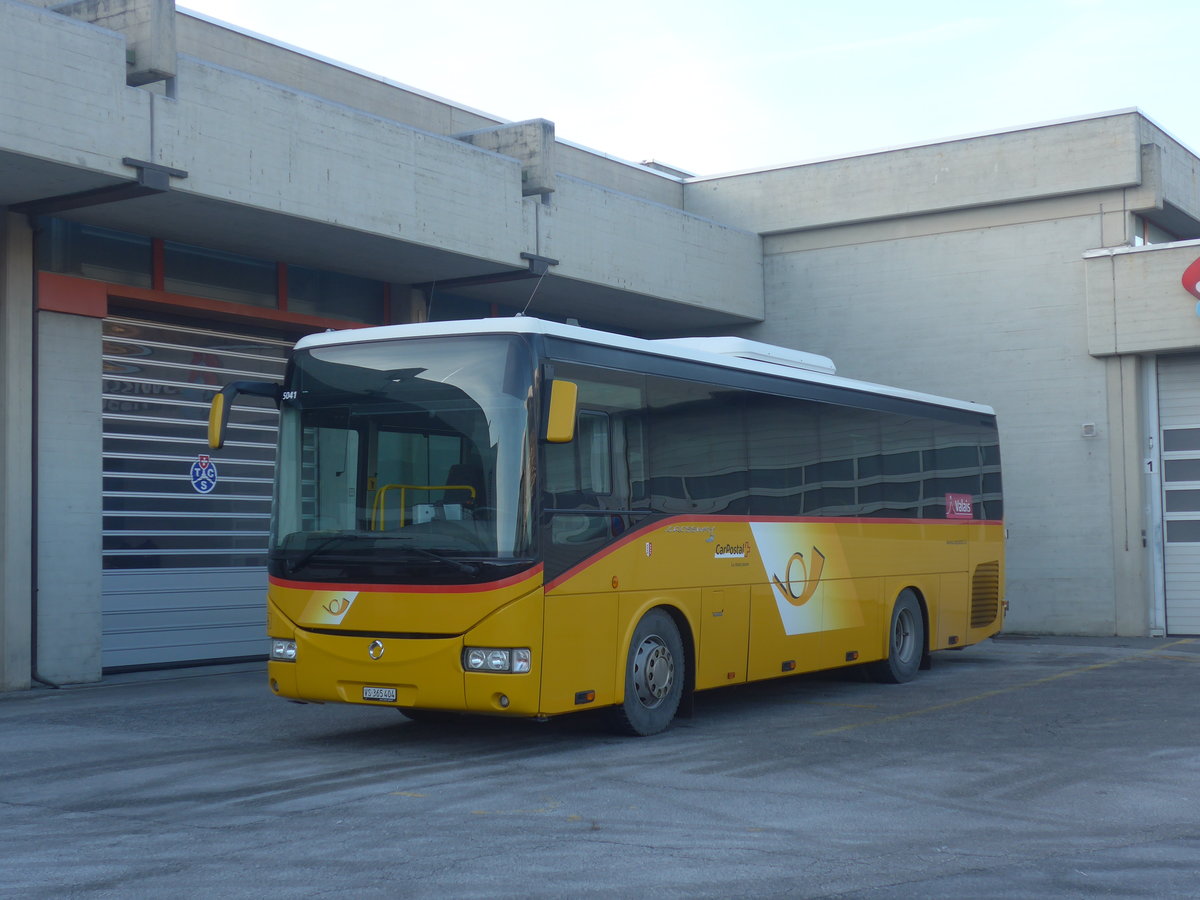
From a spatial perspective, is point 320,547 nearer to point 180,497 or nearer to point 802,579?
point 802,579

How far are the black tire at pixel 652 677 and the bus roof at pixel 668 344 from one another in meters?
2.02

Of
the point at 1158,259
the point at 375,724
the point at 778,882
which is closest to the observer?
the point at 778,882

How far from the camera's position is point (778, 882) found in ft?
19.7

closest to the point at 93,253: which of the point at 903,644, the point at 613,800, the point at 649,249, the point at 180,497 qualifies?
the point at 180,497

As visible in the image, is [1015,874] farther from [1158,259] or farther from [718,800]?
[1158,259]

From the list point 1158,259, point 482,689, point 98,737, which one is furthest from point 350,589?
point 1158,259

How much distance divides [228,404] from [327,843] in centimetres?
420

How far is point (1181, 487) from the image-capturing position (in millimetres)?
20172

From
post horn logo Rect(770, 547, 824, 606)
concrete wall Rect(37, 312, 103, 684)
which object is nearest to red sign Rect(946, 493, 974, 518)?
post horn logo Rect(770, 547, 824, 606)

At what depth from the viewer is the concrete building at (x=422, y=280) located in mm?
13711

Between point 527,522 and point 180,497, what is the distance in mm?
7932

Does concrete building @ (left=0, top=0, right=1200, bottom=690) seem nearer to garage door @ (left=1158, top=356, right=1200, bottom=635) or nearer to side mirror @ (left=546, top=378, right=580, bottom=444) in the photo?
garage door @ (left=1158, top=356, right=1200, bottom=635)

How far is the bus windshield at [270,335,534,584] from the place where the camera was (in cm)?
920

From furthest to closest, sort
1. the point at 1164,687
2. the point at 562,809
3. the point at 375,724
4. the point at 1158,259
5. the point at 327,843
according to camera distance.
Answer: the point at 1158,259 → the point at 1164,687 → the point at 375,724 → the point at 562,809 → the point at 327,843
